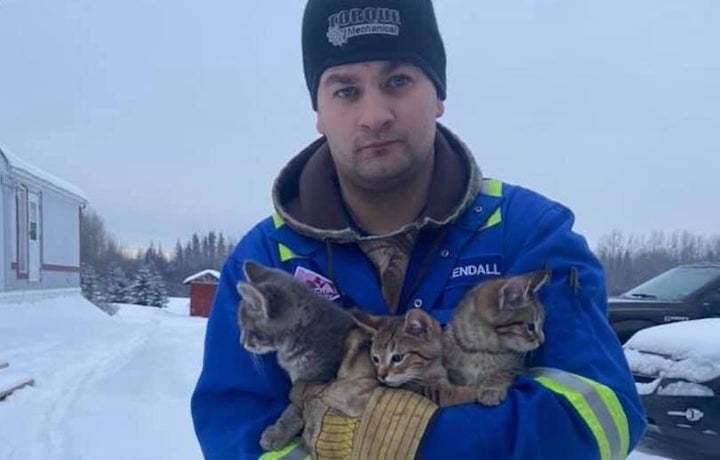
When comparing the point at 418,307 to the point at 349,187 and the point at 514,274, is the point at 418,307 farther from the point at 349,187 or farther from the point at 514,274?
the point at 349,187

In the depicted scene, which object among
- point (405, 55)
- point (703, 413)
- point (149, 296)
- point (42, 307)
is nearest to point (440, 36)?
point (405, 55)

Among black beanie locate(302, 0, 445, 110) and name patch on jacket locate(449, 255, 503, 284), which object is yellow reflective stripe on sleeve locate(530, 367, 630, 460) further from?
black beanie locate(302, 0, 445, 110)

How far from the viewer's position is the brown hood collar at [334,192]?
2.42 m

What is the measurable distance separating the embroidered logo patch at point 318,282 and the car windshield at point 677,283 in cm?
892

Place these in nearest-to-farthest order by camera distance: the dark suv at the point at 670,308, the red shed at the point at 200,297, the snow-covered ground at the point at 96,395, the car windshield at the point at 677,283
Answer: the snow-covered ground at the point at 96,395 → the dark suv at the point at 670,308 → the car windshield at the point at 677,283 → the red shed at the point at 200,297

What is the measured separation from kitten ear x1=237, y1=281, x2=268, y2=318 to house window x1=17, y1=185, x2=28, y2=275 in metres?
19.7

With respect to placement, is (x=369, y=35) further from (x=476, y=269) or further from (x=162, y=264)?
(x=162, y=264)

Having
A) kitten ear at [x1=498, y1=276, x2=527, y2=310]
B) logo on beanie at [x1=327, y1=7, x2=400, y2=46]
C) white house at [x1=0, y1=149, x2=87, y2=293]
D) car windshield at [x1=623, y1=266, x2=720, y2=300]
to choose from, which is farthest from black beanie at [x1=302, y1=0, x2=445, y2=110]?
white house at [x1=0, y1=149, x2=87, y2=293]

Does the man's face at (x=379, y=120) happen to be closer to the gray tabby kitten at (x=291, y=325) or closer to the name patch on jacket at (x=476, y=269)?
the name patch on jacket at (x=476, y=269)

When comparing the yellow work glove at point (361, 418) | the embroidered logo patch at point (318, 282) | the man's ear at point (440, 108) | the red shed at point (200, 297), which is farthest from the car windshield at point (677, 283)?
the red shed at point (200, 297)

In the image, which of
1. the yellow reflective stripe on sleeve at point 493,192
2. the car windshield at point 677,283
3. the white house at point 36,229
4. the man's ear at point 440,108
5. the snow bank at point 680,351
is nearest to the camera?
the yellow reflective stripe on sleeve at point 493,192

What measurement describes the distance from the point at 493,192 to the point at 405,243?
38 cm

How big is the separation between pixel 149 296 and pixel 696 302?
49.3m

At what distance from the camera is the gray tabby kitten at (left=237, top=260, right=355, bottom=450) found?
2.26 metres
